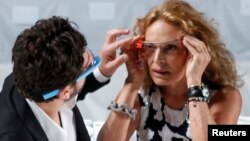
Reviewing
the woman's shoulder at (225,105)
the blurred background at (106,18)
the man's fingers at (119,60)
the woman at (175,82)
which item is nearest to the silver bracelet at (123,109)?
the woman at (175,82)

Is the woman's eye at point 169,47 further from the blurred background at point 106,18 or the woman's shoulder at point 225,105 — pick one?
the blurred background at point 106,18

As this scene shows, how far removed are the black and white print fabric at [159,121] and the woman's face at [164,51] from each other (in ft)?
0.39

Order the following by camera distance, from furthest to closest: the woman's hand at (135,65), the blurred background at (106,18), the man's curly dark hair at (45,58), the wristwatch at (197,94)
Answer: the blurred background at (106,18), the woman's hand at (135,65), the wristwatch at (197,94), the man's curly dark hair at (45,58)

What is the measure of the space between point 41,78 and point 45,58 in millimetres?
44

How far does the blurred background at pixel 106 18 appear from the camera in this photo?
201cm

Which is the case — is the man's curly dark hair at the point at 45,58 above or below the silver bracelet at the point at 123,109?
above

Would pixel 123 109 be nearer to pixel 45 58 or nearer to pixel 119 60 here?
pixel 119 60

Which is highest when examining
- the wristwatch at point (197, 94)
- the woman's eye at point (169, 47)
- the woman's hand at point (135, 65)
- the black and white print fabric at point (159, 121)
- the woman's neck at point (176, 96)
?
the woman's eye at point (169, 47)

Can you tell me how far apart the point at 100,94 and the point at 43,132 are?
3.68ft

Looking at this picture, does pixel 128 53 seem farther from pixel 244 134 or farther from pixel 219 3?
pixel 219 3

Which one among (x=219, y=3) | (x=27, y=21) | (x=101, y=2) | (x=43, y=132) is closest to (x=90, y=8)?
(x=101, y=2)

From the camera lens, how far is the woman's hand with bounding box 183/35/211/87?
1.23m

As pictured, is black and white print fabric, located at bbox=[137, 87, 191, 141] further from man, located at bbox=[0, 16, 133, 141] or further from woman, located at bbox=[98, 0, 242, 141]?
man, located at bbox=[0, 16, 133, 141]

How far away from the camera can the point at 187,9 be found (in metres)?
1.31
